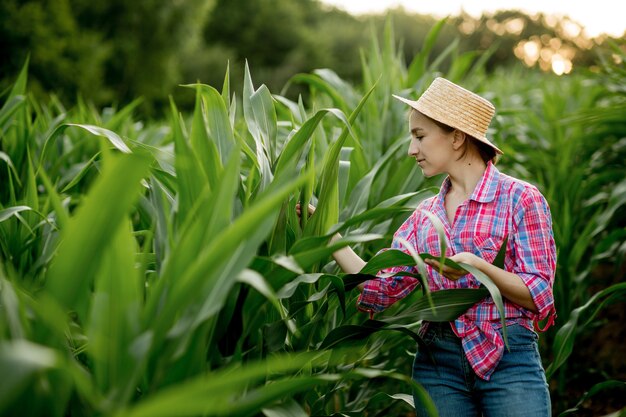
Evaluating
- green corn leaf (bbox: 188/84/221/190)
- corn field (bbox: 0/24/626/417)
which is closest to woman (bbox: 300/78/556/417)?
corn field (bbox: 0/24/626/417)

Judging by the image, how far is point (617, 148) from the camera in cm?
388

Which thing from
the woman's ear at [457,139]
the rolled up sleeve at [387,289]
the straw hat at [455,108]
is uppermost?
the straw hat at [455,108]

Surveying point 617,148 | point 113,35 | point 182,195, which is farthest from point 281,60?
point 182,195

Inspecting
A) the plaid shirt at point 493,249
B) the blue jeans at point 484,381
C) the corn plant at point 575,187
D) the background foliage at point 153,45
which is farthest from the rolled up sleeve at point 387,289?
the background foliage at point 153,45

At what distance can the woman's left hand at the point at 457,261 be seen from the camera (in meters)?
1.63

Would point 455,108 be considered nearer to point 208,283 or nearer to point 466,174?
point 466,174

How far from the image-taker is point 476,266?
1646mm

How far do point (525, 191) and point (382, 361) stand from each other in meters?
0.89

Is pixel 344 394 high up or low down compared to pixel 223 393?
down

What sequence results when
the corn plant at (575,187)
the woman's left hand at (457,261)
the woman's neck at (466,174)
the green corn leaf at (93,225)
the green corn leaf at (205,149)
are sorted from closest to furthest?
the green corn leaf at (93,225) < the green corn leaf at (205,149) < the woman's left hand at (457,261) < the woman's neck at (466,174) < the corn plant at (575,187)

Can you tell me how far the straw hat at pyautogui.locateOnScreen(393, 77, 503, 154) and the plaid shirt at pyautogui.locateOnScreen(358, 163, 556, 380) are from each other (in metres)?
0.11

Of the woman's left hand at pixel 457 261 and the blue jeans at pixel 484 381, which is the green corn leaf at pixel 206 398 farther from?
the blue jeans at pixel 484 381

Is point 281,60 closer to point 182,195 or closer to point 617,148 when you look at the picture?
point 617,148

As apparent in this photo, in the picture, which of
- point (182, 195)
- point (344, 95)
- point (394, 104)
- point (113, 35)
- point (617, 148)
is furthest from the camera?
point (113, 35)
